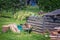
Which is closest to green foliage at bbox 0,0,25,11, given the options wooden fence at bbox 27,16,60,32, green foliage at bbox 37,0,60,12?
green foliage at bbox 37,0,60,12

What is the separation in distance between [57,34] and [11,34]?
1.81 m

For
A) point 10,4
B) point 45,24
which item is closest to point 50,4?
point 10,4

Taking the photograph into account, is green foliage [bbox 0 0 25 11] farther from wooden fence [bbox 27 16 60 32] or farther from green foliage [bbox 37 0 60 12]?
wooden fence [bbox 27 16 60 32]

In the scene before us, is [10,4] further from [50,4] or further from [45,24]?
[45,24]

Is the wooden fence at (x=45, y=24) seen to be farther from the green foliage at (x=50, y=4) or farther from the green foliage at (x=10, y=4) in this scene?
the green foliage at (x=50, y=4)

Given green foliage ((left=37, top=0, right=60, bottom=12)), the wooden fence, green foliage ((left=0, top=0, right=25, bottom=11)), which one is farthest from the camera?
green foliage ((left=37, top=0, right=60, bottom=12))

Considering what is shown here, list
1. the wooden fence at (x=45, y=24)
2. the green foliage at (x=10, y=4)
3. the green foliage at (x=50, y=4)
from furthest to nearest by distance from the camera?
the green foliage at (x=50, y=4), the green foliage at (x=10, y=4), the wooden fence at (x=45, y=24)

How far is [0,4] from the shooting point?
479 inches

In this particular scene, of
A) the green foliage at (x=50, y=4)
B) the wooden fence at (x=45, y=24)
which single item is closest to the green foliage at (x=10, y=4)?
the green foliage at (x=50, y=4)

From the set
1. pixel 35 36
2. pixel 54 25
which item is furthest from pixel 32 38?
pixel 54 25

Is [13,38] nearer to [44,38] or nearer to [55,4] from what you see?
[44,38]

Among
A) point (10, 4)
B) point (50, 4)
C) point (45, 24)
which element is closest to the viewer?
point (45, 24)

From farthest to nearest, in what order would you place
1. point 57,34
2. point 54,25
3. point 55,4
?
point 55,4, point 54,25, point 57,34

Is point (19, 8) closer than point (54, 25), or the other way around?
point (54, 25)
